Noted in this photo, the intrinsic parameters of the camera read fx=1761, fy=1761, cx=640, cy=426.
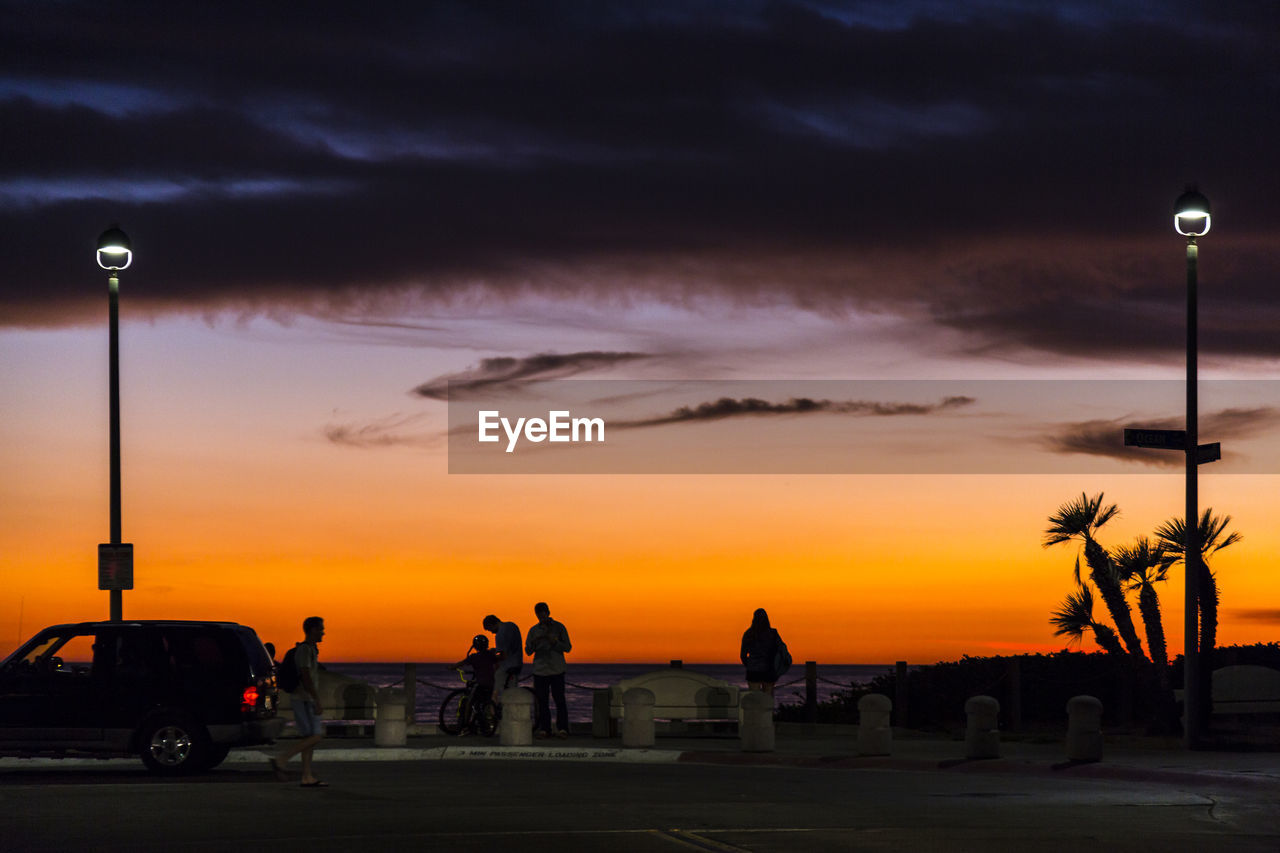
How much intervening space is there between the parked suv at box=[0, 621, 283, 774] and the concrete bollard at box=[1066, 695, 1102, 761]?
375 inches

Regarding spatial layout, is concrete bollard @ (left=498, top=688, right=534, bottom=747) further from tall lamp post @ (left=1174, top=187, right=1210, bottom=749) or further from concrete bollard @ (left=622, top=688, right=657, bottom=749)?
tall lamp post @ (left=1174, top=187, right=1210, bottom=749)

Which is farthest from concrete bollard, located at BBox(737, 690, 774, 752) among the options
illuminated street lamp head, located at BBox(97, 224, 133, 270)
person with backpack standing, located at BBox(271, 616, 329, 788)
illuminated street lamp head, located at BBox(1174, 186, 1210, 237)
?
illuminated street lamp head, located at BBox(97, 224, 133, 270)

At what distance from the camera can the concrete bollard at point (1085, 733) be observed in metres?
21.0

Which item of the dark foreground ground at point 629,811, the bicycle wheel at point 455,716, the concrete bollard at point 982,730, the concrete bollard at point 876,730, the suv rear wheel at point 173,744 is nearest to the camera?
the dark foreground ground at point 629,811

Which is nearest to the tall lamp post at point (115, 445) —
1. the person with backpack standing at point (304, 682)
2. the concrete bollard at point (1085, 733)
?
the person with backpack standing at point (304, 682)

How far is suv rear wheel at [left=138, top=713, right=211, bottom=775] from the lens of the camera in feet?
67.1

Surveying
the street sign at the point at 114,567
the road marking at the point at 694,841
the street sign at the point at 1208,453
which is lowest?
the road marking at the point at 694,841

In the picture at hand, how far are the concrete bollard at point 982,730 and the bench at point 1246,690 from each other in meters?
11.5

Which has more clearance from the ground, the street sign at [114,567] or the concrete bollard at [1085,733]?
the street sign at [114,567]

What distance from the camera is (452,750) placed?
23.8m

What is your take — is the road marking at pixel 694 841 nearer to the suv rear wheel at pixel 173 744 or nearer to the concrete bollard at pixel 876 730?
the suv rear wheel at pixel 173 744

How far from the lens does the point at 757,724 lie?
2355cm

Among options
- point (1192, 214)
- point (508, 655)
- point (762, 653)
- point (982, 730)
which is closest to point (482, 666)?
point (508, 655)

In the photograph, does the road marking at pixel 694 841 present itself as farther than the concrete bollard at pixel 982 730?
No
